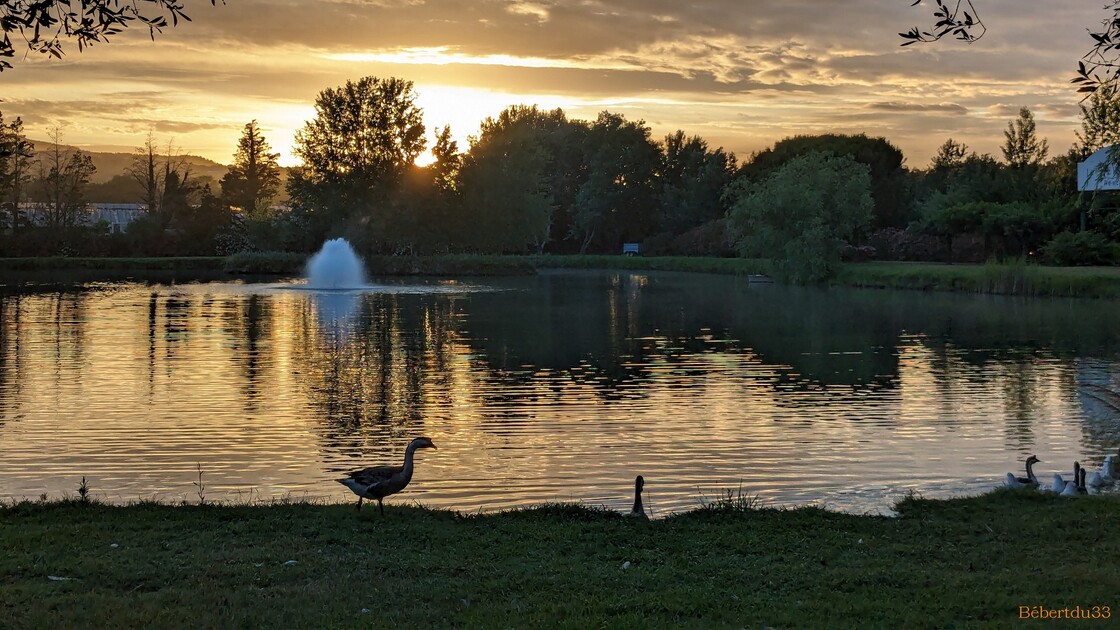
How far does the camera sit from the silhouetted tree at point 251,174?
6196 inches

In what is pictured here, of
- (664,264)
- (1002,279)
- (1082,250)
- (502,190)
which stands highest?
(502,190)

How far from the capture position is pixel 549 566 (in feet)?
32.8

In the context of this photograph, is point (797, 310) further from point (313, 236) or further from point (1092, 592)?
point (313, 236)

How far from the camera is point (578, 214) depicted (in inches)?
5723

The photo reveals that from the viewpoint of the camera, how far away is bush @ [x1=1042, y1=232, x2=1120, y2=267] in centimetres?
7119

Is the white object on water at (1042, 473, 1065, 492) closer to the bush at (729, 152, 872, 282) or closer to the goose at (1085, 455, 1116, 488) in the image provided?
the goose at (1085, 455, 1116, 488)

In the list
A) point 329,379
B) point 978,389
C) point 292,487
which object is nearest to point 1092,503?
point 292,487

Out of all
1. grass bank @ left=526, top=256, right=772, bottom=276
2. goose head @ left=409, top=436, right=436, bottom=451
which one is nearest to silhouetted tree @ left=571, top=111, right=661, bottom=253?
grass bank @ left=526, top=256, right=772, bottom=276

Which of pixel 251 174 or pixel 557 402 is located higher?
pixel 251 174

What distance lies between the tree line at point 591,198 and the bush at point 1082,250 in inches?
4.9

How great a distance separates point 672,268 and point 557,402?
93604mm

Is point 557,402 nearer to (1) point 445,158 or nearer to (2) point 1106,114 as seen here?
(2) point 1106,114

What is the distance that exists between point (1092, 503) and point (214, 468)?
1304 cm

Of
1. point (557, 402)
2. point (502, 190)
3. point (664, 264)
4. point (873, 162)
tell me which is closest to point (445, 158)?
point (502, 190)
